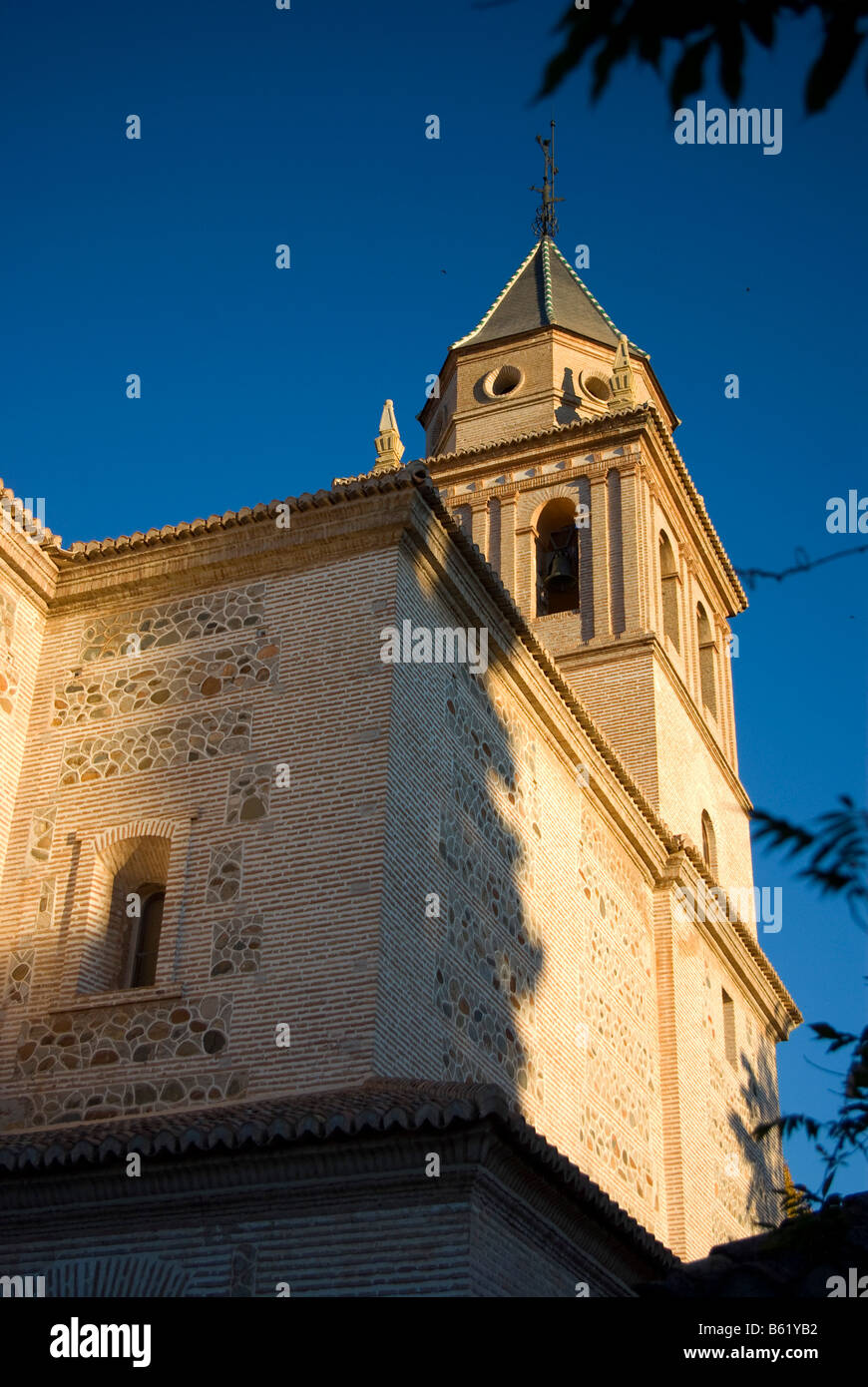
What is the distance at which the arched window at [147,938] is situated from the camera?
10.4 metres

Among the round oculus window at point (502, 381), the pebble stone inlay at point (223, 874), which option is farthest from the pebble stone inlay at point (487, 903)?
the round oculus window at point (502, 381)

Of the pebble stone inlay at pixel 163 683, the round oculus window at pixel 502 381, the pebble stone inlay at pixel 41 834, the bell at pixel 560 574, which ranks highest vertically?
the round oculus window at pixel 502 381

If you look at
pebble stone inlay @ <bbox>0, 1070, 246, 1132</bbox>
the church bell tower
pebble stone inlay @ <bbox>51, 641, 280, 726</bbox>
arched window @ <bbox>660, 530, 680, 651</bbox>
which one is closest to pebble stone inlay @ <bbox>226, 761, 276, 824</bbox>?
pebble stone inlay @ <bbox>51, 641, 280, 726</bbox>

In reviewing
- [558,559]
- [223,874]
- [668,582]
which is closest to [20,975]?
[223,874]

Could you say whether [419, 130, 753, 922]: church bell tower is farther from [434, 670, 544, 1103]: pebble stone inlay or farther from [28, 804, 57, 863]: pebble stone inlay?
[28, 804, 57, 863]: pebble stone inlay

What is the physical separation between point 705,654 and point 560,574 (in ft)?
10.3

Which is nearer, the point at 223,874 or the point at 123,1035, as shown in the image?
the point at 123,1035

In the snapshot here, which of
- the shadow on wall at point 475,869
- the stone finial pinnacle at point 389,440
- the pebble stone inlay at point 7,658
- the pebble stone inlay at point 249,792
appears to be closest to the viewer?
the pebble stone inlay at point 249,792

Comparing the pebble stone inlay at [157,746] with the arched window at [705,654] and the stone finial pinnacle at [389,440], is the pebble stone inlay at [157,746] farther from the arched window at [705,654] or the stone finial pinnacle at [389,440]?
the arched window at [705,654]

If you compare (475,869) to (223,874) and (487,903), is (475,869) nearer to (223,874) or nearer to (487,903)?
(487,903)

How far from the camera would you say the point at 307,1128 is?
8.01m

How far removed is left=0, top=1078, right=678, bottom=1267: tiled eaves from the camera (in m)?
7.91

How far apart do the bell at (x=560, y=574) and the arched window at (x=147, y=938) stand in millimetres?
10377

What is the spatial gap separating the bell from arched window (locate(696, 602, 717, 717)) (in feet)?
8.49
